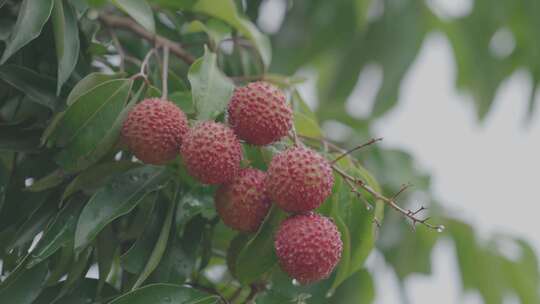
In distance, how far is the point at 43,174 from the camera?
1355 millimetres

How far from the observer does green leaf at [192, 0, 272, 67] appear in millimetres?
1551

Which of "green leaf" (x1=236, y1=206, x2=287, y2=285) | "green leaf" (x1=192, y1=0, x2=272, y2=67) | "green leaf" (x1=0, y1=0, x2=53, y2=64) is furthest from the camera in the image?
"green leaf" (x1=192, y1=0, x2=272, y2=67)

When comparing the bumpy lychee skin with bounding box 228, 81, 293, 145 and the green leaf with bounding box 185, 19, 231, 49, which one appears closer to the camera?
the bumpy lychee skin with bounding box 228, 81, 293, 145

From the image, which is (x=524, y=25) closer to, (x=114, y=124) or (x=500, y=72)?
(x=500, y=72)

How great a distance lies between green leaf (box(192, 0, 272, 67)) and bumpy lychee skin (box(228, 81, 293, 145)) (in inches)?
12.1

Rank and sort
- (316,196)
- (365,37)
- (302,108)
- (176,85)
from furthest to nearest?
1. (365,37)
2. (302,108)
3. (176,85)
4. (316,196)

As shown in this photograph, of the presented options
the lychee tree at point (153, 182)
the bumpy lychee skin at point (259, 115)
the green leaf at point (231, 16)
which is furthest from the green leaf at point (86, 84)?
the green leaf at point (231, 16)

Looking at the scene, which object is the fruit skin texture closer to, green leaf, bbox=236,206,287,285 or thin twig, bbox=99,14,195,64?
Result: green leaf, bbox=236,206,287,285

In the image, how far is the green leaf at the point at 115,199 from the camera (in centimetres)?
119

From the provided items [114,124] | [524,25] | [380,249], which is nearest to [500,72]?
[524,25]

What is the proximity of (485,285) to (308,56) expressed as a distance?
964 mm

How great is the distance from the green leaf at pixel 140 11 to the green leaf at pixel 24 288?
46 centimetres

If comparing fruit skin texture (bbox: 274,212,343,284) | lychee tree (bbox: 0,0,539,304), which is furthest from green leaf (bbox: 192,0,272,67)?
fruit skin texture (bbox: 274,212,343,284)

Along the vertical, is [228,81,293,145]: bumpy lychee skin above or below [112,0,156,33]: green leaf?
below
